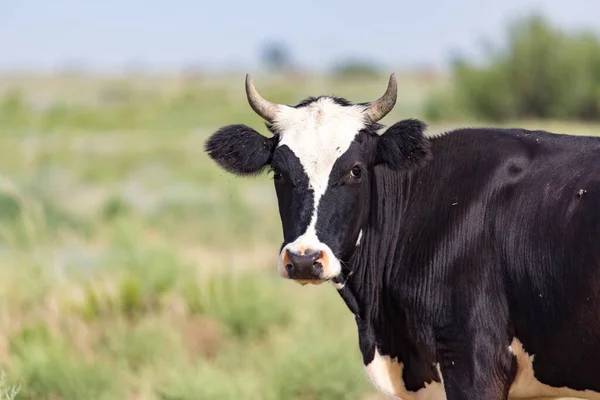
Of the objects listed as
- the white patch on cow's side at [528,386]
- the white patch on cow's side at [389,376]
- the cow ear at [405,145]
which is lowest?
the white patch on cow's side at [389,376]

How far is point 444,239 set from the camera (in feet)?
22.6

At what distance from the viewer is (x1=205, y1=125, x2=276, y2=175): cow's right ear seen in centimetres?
746

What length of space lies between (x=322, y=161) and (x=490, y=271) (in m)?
1.21

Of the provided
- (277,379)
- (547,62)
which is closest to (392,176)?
(277,379)

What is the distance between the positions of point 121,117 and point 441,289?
49.5 meters

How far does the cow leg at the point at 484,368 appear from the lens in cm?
652

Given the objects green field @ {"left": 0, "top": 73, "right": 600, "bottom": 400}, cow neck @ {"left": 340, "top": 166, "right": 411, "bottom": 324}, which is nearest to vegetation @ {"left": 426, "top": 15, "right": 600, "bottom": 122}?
green field @ {"left": 0, "top": 73, "right": 600, "bottom": 400}

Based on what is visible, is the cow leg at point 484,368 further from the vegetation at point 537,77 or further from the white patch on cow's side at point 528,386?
the vegetation at point 537,77

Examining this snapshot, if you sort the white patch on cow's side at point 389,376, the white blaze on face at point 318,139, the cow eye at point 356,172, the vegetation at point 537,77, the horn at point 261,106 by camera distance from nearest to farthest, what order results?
1. the white blaze on face at point 318,139
2. the cow eye at point 356,172
3. the white patch on cow's side at point 389,376
4. the horn at point 261,106
5. the vegetation at point 537,77

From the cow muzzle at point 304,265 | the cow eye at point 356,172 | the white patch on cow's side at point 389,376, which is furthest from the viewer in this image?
the white patch on cow's side at point 389,376

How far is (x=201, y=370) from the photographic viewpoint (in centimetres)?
991

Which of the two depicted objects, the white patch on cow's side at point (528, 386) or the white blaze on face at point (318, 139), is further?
the white blaze on face at point (318, 139)

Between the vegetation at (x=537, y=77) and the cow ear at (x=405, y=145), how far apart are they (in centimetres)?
2634

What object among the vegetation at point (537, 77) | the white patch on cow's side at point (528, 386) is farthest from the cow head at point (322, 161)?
the vegetation at point (537, 77)
